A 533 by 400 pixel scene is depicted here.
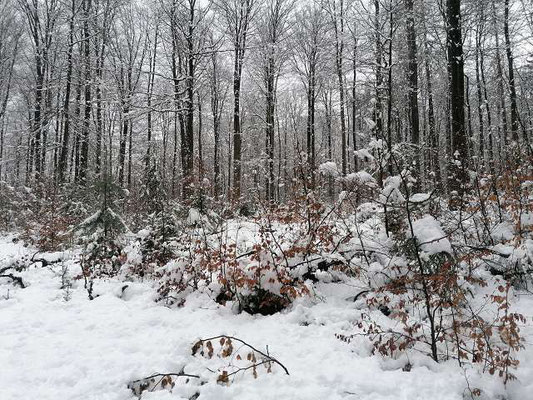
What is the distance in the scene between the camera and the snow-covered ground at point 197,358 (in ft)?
9.13

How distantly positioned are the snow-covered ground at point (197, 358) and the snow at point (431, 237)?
0.97 meters

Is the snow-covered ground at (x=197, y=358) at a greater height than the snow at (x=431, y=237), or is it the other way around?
the snow at (x=431, y=237)

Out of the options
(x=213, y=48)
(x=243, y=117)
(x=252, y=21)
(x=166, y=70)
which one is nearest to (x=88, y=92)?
(x=166, y=70)

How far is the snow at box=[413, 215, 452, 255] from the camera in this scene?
3045 millimetres

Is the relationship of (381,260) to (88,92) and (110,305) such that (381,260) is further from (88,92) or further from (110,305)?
(88,92)

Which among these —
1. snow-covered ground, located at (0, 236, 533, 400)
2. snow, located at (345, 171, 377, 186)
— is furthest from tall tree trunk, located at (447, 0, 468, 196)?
snow-covered ground, located at (0, 236, 533, 400)

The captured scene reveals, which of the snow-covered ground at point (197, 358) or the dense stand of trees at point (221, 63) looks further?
the dense stand of trees at point (221, 63)

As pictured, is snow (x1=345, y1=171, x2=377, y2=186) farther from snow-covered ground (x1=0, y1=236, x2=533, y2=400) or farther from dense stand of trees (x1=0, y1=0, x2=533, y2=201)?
dense stand of trees (x1=0, y1=0, x2=533, y2=201)

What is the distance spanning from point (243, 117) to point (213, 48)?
13.4 meters

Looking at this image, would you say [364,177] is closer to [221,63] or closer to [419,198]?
[419,198]

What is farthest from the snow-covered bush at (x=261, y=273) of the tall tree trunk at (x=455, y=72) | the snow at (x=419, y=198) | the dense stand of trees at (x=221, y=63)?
the dense stand of trees at (x=221, y=63)

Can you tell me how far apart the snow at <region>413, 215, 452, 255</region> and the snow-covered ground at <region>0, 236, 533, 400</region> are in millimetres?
972

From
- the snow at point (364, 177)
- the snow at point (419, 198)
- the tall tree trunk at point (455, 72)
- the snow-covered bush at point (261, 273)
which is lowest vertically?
the snow-covered bush at point (261, 273)

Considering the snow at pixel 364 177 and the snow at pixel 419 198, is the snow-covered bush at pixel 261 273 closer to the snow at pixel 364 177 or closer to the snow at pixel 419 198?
the snow at pixel 364 177
